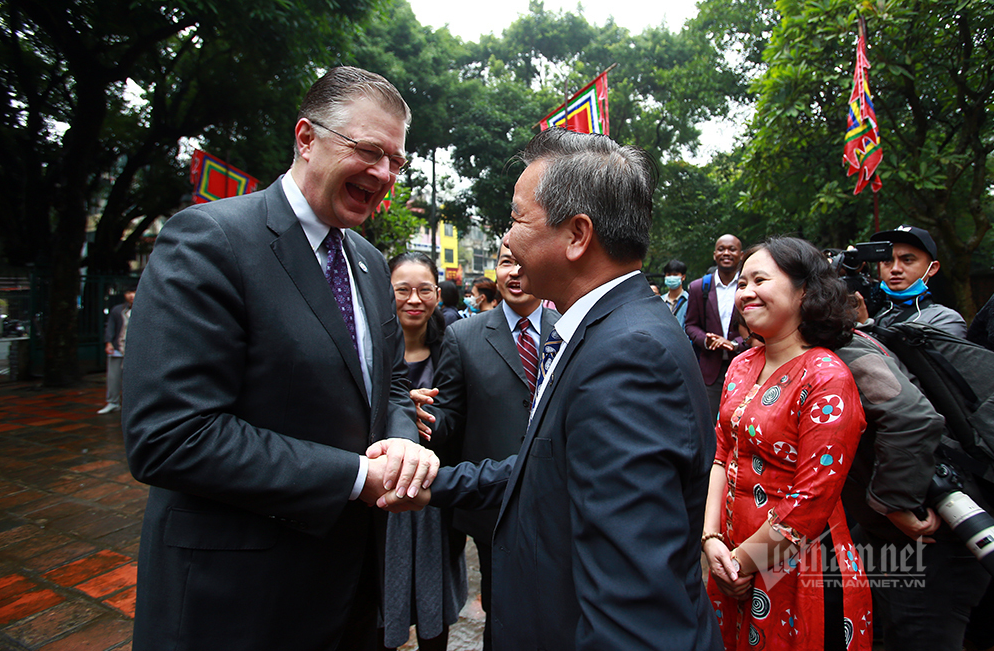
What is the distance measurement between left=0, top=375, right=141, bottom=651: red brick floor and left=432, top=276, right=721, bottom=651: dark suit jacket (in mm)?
2552

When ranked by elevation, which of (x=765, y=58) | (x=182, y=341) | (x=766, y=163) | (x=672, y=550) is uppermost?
(x=765, y=58)

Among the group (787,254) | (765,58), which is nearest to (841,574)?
(787,254)

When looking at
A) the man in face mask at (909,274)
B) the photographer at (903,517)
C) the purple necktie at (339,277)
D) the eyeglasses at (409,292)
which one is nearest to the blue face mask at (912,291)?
the man in face mask at (909,274)

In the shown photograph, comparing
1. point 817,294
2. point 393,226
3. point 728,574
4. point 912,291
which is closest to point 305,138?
point 817,294

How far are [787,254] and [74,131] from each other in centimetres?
1159

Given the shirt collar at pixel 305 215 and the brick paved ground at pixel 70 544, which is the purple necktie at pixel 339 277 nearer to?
the shirt collar at pixel 305 215

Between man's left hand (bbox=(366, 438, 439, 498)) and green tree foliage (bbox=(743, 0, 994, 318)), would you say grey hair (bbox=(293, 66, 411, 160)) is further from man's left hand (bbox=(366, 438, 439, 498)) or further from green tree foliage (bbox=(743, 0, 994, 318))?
green tree foliage (bbox=(743, 0, 994, 318))

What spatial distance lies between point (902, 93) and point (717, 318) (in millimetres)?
6511

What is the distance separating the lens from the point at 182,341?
1.19 metres

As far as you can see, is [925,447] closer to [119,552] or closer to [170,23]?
[119,552]

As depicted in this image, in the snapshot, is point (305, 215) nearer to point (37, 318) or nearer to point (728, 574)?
point (728, 574)

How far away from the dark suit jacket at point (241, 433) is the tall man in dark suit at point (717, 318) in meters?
3.89

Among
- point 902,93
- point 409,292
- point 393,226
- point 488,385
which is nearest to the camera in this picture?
point 488,385

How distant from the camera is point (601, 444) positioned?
3.34ft
